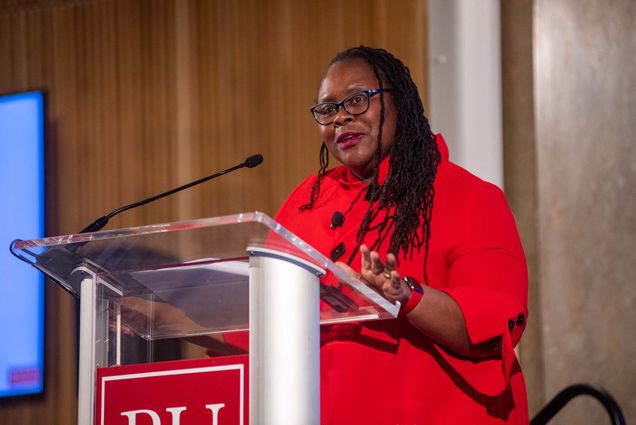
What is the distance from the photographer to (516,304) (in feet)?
7.07


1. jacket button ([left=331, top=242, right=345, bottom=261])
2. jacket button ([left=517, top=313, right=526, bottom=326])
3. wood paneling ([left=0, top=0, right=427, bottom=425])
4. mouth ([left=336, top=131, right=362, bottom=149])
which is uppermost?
wood paneling ([left=0, top=0, right=427, bottom=425])

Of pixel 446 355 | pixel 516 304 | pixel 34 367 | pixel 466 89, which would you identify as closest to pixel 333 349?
pixel 446 355

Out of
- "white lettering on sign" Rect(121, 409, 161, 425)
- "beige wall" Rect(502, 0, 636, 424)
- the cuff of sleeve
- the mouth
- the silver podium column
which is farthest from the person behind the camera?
"beige wall" Rect(502, 0, 636, 424)

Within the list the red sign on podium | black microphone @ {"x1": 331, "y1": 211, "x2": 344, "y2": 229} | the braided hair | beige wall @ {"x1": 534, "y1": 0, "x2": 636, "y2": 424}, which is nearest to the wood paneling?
beige wall @ {"x1": 534, "y1": 0, "x2": 636, "y2": 424}

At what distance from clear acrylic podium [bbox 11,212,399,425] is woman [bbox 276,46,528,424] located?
0.19 meters

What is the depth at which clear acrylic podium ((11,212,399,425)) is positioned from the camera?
1.69 metres

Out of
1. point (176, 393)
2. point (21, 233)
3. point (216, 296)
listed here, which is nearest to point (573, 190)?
point (21, 233)

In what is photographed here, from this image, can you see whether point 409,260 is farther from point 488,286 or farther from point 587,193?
point 587,193

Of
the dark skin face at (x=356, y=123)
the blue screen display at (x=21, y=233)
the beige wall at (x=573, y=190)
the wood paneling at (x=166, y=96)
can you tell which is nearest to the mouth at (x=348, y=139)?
the dark skin face at (x=356, y=123)

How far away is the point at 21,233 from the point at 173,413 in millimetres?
3645

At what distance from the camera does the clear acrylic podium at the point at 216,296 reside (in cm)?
169

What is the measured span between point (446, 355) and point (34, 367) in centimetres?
339

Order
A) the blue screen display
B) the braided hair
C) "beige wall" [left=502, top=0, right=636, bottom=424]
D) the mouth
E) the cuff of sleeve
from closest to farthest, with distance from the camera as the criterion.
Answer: the cuff of sleeve → the braided hair → the mouth → "beige wall" [left=502, top=0, right=636, bottom=424] → the blue screen display

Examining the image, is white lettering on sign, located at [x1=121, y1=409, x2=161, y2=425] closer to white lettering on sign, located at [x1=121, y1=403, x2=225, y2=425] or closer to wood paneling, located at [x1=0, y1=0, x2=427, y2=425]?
white lettering on sign, located at [x1=121, y1=403, x2=225, y2=425]
